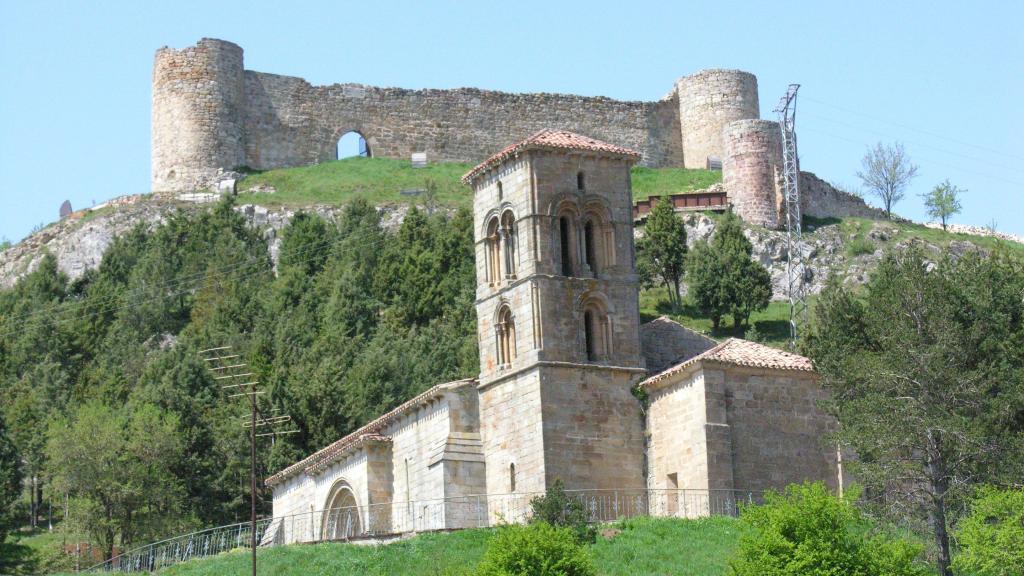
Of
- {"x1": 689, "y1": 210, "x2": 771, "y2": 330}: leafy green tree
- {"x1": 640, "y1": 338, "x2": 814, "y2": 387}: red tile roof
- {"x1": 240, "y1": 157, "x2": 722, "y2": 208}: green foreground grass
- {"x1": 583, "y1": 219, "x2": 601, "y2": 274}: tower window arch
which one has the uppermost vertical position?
{"x1": 240, "y1": 157, "x2": 722, "y2": 208}: green foreground grass

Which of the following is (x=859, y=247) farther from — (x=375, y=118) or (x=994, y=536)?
(x=994, y=536)

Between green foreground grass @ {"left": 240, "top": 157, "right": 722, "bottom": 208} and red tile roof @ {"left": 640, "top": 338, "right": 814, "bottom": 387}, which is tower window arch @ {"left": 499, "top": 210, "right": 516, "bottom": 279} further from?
green foreground grass @ {"left": 240, "top": 157, "right": 722, "bottom": 208}

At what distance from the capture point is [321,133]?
3644 inches

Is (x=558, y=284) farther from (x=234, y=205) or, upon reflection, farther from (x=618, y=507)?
(x=234, y=205)

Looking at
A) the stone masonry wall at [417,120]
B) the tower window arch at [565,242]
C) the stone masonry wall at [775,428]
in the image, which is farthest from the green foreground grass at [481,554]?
the stone masonry wall at [417,120]

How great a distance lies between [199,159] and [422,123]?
454 inches

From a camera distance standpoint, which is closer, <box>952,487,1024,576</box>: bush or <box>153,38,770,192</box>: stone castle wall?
<box>952,487,1024,576</box>: bush

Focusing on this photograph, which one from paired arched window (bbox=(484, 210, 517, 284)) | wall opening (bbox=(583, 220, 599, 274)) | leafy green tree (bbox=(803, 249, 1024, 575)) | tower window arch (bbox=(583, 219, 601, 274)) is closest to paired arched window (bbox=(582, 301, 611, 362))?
tower window arch (bbox=(583, 219, 601, 274))

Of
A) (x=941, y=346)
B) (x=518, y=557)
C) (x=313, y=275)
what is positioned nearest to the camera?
(x=518, y=557)

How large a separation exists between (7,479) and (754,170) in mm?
35249

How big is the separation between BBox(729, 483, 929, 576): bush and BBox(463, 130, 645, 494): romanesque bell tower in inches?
334

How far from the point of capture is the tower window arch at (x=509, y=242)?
49.9 meters

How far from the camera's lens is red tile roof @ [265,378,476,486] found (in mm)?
50625

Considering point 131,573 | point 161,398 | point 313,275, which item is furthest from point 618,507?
point 313,275
